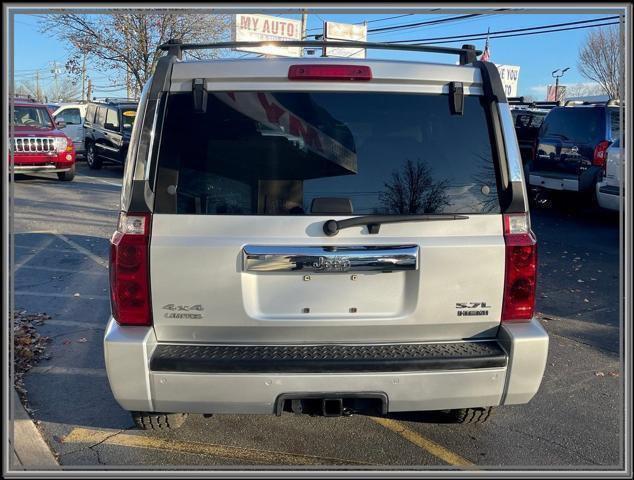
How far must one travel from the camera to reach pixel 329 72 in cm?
323

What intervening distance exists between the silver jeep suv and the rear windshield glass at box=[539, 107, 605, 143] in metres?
9.95

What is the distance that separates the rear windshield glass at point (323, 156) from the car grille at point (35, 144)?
1476 cm

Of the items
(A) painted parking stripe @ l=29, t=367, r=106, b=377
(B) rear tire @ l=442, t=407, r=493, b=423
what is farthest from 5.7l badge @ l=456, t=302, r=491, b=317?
(A) painted parking stripe @ l=29, t=367, r=106, b=377

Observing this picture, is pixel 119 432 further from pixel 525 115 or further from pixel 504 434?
pixel 525 115

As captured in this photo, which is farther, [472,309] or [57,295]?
[57,295]

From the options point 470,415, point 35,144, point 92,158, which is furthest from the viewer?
point 92,158

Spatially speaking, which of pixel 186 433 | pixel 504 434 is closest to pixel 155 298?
pixel 186 433

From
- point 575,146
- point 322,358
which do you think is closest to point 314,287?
point 322,358

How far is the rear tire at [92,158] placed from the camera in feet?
67.2

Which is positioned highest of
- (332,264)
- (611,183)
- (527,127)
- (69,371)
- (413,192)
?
(527,127)

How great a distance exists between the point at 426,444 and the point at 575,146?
10106 millimetres

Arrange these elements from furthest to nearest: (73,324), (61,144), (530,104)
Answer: (530,104) → (61,144) → (73,324)

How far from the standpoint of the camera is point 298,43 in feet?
11.8

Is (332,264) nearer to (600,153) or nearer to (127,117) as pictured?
(600,153)
